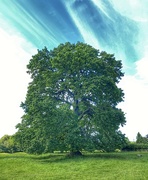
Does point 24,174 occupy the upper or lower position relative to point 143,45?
lower

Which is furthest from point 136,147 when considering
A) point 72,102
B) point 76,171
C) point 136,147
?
point 76,171

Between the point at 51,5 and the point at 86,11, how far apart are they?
4361 mm

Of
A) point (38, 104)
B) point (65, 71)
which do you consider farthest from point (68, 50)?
point (38, 104)

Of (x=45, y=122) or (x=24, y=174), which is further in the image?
(x=45, y=122)

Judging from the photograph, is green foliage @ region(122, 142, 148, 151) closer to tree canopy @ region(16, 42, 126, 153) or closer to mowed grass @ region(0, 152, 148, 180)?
tree canopy @ region(16, 42, 126, 153)

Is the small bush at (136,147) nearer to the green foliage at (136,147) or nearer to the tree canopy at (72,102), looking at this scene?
the green foliage at (136,147)

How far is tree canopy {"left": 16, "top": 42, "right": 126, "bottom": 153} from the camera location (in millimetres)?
26750

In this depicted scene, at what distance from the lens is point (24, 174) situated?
18.7 metres

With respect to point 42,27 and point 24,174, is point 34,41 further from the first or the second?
point 24,174

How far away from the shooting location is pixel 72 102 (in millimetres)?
31391

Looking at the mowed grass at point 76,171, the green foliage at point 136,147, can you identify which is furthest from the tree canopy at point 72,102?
the green foliage at point 136,147

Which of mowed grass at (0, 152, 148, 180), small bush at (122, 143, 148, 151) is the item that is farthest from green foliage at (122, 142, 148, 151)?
mowed grass at (0, 152, 148, 180)

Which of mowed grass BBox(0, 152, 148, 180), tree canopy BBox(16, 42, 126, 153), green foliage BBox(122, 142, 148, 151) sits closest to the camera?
mowed grass BBox(0, 152, 148, 180)

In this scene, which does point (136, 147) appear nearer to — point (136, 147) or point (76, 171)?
point (136, 147)
